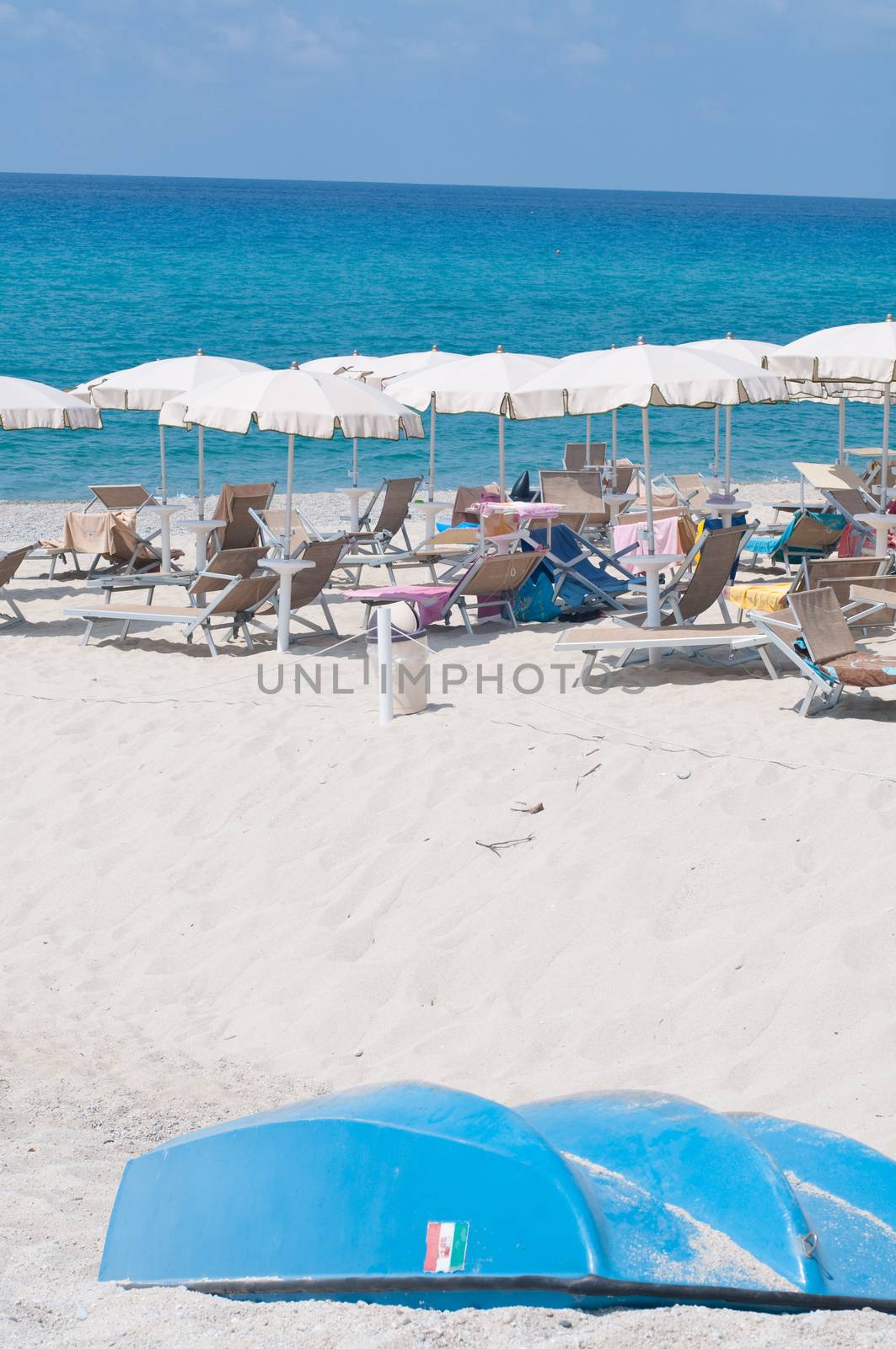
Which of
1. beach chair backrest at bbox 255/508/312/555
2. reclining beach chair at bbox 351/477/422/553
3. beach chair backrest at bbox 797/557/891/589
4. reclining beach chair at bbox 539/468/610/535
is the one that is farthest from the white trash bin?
reclining beach chair at bbox 539/468/610/535

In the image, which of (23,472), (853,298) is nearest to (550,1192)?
(23,472)

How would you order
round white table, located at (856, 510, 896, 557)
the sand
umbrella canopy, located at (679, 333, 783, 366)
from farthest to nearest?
umbrella canopy, located at (679, 333, 783, 366) < round white table, located at (856, 510, 896, 557) < the sand

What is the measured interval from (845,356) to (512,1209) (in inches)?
321

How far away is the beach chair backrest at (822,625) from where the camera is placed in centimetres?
683

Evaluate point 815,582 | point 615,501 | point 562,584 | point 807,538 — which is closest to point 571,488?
point 615,501

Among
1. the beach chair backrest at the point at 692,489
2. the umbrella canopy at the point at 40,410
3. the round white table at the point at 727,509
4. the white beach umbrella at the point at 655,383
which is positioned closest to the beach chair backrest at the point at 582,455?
the beach chair backrest at the point at 692,489

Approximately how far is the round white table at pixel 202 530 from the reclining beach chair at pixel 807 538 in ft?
14.9

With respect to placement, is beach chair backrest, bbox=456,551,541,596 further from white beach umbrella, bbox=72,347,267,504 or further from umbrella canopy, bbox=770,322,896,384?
white beach umbrella, bbox=72,347,267,504

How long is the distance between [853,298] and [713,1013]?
60.4 m

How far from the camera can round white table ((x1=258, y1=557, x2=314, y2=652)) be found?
28.1 feet

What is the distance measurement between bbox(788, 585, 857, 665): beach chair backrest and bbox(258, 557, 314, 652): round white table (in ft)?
10.8

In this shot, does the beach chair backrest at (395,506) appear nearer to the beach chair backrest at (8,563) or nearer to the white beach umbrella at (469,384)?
the white beach umbrella at (469,384)

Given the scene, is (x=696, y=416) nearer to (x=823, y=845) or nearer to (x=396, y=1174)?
(x=823, y=845)

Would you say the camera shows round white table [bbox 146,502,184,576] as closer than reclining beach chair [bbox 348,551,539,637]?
No
